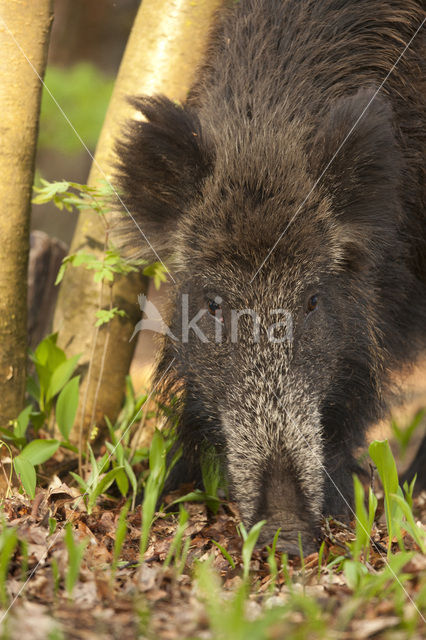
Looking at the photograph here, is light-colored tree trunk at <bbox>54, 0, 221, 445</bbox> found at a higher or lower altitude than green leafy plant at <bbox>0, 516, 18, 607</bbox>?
higher

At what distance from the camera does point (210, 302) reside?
3.37m

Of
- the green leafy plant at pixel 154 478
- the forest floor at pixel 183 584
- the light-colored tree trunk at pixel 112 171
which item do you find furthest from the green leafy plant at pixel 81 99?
the forest floor at pixel 183 584

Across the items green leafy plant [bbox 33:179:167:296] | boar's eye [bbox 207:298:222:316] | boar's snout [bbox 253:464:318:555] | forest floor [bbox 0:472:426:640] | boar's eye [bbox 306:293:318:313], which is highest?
green leafy plant [bbox 33:179:167:296]

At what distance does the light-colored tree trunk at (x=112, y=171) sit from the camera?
438 centimetres

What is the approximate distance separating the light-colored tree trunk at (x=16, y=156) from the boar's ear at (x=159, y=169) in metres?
0.57

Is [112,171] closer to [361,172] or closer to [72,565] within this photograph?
[361,172]

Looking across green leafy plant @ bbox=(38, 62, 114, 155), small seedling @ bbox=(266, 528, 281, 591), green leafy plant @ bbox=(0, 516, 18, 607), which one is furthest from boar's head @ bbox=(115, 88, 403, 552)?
green leafy plant @ bbox=(38, 62, 114, 155)

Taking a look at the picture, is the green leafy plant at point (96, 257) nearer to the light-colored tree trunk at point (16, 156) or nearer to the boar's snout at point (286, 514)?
the light-colored tree trunk at point (16, 156)

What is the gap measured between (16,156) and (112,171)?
2.33 ft

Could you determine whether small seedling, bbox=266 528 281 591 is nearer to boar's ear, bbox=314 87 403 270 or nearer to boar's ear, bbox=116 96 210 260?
boar's ear, bbox=314 87 403 270

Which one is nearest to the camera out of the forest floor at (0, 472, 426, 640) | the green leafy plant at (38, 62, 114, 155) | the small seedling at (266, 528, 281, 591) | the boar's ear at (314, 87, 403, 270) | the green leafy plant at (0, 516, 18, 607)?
the forest floor at (0, 472, 426, 640)

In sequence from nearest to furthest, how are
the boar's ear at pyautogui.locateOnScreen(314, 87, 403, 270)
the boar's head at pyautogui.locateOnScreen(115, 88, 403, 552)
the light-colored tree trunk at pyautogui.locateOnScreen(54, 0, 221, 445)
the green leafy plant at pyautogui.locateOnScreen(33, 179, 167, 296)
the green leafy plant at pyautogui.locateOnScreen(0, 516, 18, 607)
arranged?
the green leafy plant at pyautogui.locateOnScreen(0, 516, 18, 607) → the boar's head at pyautogui.locateOnScreen(115, 88, 403, 552) → the boar's ear at pyautogui.locateOnScreen(314, 87, 403, 270) → the green leafy plant at pyautogui.locateOnScreen(33, 179, 167, 296) → the light-colored tree trunk at pyautogui.locateOnScreen(54, 0, 221, 445)

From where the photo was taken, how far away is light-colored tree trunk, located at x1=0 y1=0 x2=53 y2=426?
371cm

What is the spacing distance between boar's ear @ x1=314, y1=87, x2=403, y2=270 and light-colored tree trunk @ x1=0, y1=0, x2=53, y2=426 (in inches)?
63.4
